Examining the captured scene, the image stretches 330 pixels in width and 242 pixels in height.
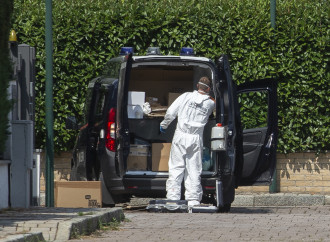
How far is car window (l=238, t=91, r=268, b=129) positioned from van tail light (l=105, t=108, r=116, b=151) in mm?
4381

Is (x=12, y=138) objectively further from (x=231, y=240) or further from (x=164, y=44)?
(x=164, y=44)

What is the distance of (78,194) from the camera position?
12656 millimetres

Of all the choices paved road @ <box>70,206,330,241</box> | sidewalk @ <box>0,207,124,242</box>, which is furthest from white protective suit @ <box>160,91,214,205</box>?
sidewalk @ <box>0,207,124,242</box>

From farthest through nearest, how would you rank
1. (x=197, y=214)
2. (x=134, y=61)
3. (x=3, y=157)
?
(x=134, y=61)
(x=197, y=214)
(x=3, y=157)

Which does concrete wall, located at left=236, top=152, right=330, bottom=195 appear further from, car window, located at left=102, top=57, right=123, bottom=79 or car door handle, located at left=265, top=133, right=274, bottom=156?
car window, located at left=102, top=57, right=123, bottom=79

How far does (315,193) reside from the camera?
16812 mm

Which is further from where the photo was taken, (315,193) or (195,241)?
(315,193)

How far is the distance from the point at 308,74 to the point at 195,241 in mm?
8377

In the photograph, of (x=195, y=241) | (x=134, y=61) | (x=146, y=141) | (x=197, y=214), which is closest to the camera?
(x=195, y=241)

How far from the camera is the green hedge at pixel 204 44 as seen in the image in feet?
55.2

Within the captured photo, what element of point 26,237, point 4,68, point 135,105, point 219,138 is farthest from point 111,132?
point 26,237

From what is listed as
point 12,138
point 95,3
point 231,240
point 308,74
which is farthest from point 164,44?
point 231,240

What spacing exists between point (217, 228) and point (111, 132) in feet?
9.98

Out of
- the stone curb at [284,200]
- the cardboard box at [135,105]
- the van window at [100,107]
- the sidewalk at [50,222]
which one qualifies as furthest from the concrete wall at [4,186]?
the stone curb at [284,200]
